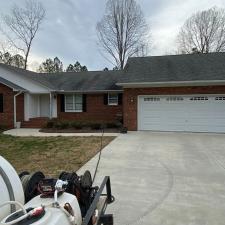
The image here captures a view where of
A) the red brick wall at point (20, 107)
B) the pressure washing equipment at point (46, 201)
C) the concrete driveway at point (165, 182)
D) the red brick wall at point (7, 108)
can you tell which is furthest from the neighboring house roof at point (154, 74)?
the pressure washing equipment at point (46, 201)

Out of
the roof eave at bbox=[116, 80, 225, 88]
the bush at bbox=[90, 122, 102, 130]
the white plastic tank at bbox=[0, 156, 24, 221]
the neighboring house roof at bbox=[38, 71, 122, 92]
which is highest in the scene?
the neighboring house roof at bbox=[38, 71, 122, 92]

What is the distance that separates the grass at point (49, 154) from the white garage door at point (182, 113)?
410cm

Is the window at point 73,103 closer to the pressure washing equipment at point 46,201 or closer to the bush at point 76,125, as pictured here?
the bush at point 76,125

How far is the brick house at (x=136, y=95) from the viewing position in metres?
14.5

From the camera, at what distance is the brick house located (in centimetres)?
1452

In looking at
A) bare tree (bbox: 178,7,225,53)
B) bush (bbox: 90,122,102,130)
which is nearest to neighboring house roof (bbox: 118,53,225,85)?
bush (bbox: 90,122,102,130)

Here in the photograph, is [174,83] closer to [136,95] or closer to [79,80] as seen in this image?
[136,95]

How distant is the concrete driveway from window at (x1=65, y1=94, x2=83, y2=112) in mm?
9070

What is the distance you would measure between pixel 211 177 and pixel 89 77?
15.7m

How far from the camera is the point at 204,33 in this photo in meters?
32.8

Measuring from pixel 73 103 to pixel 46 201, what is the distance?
55.4 feet

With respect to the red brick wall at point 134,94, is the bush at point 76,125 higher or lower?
lower

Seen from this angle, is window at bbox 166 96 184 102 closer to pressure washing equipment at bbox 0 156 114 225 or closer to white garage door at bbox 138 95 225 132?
white garage door at bbox 138 95 225 132

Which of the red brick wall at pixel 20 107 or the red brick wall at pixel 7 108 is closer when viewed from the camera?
the red brick wall at pixel 7 108
